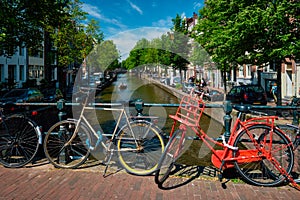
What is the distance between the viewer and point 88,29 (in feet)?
103

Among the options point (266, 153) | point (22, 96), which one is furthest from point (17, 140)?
point (22, 96)

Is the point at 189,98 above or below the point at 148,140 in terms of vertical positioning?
above

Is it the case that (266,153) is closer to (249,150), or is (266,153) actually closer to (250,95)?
(249,150)

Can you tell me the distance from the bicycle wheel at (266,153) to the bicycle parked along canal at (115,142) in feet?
3.83

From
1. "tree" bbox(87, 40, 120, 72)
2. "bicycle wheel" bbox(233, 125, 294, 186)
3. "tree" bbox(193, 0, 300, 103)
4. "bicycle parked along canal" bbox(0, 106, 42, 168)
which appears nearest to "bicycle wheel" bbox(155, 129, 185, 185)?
"bicycle wheel" bbox(233, 125, 294, 186)

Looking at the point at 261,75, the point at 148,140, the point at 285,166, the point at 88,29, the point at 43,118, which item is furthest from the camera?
the point at 88,29

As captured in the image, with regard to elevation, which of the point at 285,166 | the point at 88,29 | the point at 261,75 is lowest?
the point at 285,166

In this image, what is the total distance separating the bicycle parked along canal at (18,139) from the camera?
168 inches

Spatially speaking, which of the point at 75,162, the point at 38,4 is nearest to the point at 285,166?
the point at 75,162

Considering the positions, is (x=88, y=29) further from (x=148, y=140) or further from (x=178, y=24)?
(x=148, y=140)

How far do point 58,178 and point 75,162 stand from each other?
0.46m

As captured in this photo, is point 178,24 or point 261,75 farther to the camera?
point 178,24

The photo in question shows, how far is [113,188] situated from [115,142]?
769mm

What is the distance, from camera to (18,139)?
14.9 ft
